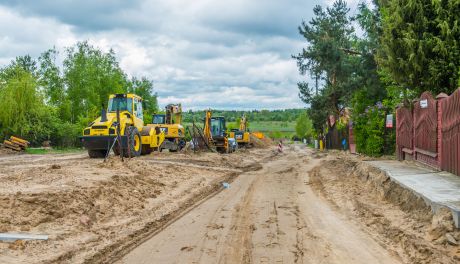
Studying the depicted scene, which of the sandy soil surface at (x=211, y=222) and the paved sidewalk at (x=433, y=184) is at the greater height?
the paved sidewalk at (x=433, y=184)

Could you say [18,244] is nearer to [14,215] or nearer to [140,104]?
[14,215]

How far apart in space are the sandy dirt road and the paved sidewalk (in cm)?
126

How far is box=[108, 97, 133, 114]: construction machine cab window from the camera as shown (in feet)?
74.2

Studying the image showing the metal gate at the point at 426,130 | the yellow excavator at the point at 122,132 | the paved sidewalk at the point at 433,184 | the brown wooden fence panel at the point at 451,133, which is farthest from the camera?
the yellow excavator at the point at 122,132

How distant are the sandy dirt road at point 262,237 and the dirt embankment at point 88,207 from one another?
23.4 inches

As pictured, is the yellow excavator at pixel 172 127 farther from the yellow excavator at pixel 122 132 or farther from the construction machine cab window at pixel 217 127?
the construction machine cab window at pixel 217 127

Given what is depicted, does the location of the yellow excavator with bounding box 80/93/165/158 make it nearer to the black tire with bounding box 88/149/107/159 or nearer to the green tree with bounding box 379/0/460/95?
the black tire with bounding box 88/149/107/159

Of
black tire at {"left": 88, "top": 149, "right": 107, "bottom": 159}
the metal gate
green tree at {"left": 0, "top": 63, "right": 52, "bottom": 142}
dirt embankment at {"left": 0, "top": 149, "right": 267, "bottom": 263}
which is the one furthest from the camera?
green tree at {"left": 0, "top": 63, "right": 52, "bottom": 142}

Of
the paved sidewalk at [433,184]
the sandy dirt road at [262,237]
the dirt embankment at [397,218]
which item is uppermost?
the paved sidewalk at [433,184]

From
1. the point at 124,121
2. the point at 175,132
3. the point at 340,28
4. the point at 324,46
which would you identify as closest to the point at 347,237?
the point at 124,121

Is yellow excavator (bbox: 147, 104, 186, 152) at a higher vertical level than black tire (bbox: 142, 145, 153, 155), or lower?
higher

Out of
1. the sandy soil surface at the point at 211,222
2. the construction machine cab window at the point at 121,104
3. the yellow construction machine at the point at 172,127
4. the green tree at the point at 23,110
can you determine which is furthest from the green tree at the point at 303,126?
the sandy soil surface at the point at 211,222

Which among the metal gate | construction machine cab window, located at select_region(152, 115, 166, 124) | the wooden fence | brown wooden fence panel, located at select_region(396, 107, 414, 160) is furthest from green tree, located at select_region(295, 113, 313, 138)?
the metal gate

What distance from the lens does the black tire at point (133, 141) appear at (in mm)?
21062
